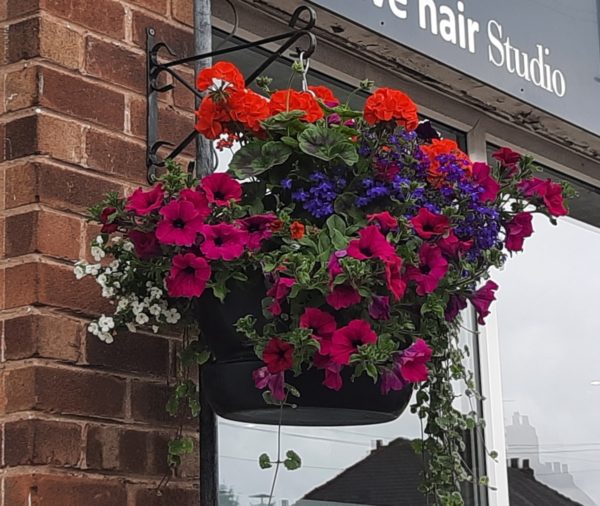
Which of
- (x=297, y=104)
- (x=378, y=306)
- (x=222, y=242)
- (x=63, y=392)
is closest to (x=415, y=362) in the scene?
(x=378, y=306)

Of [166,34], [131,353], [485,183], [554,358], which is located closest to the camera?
[485,183]

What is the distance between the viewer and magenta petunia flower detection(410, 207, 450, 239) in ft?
5.54

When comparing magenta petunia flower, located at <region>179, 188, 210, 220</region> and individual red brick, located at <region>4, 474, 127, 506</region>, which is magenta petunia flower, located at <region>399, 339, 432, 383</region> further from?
individual red brick, located at <region>4, 474, 127, 506</region>

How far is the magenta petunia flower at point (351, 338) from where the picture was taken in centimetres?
159

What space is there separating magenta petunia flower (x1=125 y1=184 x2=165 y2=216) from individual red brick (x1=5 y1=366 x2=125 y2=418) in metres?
0.28

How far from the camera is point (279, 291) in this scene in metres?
1.60

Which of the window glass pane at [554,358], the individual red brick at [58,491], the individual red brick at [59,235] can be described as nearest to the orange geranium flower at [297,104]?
the individual red brick at [59,235]

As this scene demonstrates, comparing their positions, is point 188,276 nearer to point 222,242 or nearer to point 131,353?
point 222,242

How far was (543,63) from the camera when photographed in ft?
10.0

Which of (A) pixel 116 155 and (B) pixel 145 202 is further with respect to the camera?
(A) pixel 116 155

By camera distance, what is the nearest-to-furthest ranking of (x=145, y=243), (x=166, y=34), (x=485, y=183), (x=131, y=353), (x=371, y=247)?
(x=371, y=247) < (x=145, y=243) < (x=485, y=183) < (x=131, y=353) < (x=166, y=34)

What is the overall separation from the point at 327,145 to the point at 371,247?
21 centimetres

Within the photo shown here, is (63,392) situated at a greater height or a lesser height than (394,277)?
lesser

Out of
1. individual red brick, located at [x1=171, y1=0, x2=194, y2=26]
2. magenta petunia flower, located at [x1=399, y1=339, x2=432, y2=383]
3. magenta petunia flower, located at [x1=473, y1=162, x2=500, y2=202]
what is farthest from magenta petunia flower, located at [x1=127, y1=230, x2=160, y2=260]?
individual red brick, located at [x1=171, y1=0, x2=194, y2=26]
